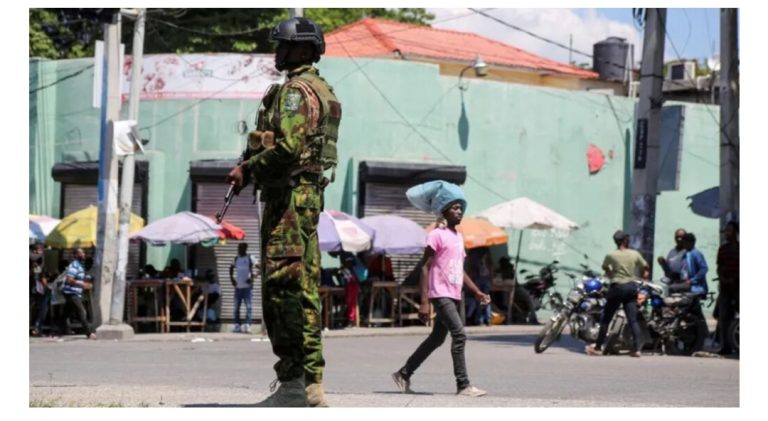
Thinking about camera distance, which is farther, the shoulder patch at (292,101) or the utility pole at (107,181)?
the utility pole at (107,181)

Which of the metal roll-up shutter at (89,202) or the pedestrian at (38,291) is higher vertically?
the metal roll-up shutter at (89,202)

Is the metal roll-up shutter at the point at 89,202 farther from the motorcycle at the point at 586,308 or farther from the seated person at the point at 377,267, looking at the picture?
the motorcycle at the point at 586,308

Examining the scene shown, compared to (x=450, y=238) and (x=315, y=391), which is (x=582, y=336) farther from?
(x=315, y=391)

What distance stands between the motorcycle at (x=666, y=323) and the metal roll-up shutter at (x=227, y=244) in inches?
411

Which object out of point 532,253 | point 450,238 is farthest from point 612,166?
point 450,238

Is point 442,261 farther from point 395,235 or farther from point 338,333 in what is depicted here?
point 395,235

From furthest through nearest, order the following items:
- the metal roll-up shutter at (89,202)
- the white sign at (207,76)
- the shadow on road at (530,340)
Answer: the metal roll-up shutter at (89,202), the white sign at (207,76), the shadow on road at (530,340)

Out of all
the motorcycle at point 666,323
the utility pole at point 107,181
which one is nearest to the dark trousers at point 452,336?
the motorcycle at point 666,323

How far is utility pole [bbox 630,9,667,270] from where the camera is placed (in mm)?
22312

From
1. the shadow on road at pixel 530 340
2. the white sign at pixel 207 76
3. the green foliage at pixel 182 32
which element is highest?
the green foliage at pixel 182 32

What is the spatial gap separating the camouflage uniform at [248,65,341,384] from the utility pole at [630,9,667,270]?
14.6 m

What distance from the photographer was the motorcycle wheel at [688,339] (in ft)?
64.0

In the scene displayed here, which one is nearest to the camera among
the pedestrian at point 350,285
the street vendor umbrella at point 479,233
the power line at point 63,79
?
the pedestrian at point 350,285

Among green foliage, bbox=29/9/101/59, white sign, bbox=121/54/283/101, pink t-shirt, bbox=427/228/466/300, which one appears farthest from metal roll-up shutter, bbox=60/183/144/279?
pink t-shirt, bbox=427/228/466/300
